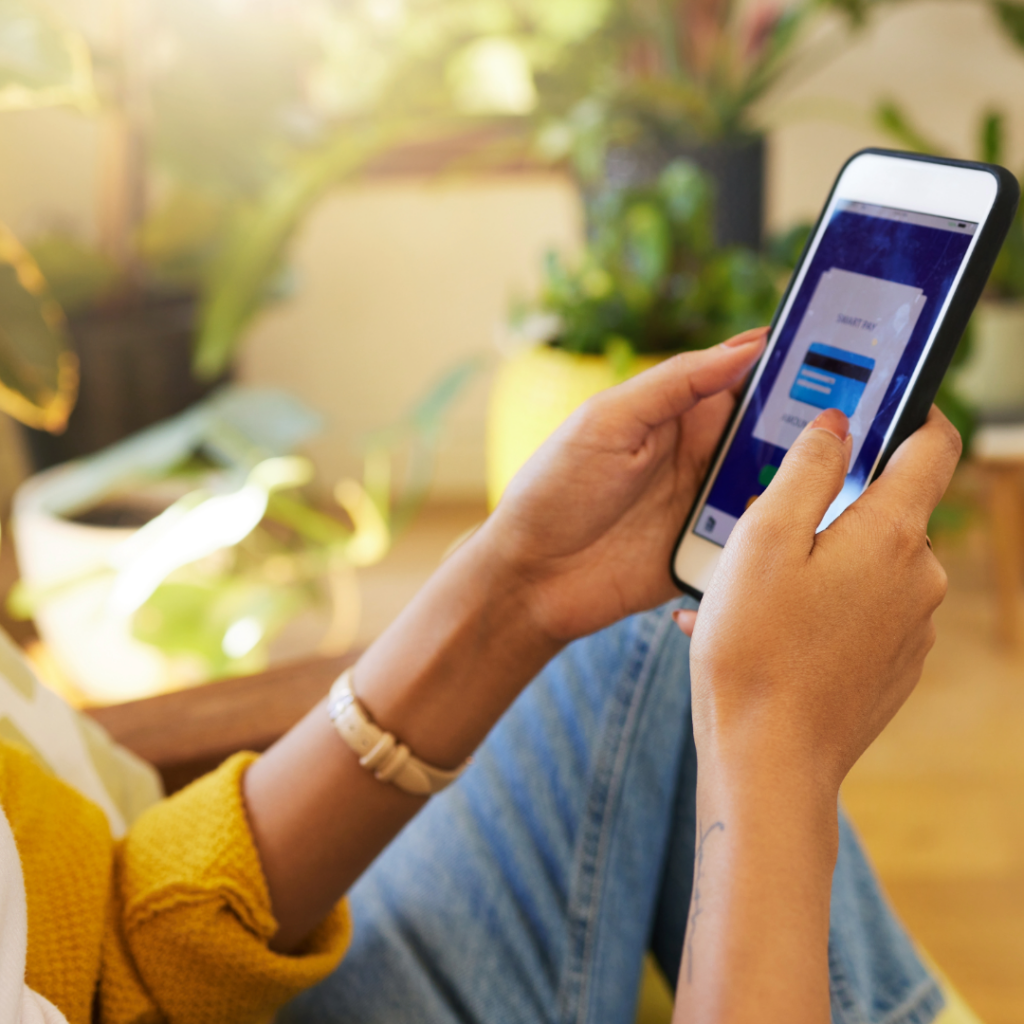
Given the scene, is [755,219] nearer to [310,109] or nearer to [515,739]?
[310,109]

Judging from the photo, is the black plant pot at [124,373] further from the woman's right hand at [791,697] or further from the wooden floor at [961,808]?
the woman's right hand at [791,697]

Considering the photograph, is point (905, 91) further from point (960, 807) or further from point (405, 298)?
point (960, 807)

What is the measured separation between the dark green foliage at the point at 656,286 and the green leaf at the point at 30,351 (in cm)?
59

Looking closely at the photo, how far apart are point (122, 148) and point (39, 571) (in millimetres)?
761

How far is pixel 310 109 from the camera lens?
1994mm

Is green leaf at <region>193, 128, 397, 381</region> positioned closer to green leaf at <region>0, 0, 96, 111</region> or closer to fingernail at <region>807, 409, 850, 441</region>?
green leaf at <region>0, 0, 96, 111</region>

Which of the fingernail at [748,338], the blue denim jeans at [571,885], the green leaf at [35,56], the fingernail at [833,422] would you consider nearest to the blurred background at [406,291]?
the green leaf at [35,56]

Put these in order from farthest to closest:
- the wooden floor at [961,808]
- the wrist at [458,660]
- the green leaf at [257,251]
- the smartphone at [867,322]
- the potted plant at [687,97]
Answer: the potted plant at [687,97] < the green leaf at [257,251] < the wooden floor at [961,808] < the wrist at [458,660] < the smartphone at [867,322]

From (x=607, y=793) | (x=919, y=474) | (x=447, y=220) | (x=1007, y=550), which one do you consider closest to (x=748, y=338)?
(x=919, y=474)

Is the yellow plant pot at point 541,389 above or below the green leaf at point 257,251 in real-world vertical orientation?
below

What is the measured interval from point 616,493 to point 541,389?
30.4 inches

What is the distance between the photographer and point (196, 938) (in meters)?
0.49

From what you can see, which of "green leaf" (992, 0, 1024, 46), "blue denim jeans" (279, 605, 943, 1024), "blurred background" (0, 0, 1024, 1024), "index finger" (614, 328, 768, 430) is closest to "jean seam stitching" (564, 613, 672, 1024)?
"blue denim jeans" (279, 605, 943, 1024)

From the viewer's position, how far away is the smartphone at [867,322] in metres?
0.45
